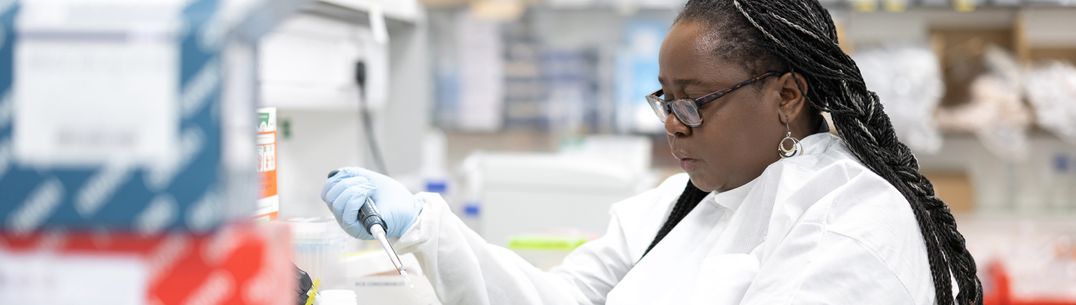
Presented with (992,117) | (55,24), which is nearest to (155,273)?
(55,24)

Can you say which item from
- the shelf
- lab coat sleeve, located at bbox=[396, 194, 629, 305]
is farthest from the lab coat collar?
the shelf

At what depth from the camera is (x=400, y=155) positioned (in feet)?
9.75

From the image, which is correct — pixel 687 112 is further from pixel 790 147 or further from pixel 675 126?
pixel 790 147

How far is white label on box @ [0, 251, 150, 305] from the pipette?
655 mm

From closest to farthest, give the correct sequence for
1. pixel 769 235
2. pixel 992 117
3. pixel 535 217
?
pixel 769 235 < pixel 535 217 < pixel 992 117

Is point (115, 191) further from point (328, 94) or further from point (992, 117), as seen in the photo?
point (992, 117)

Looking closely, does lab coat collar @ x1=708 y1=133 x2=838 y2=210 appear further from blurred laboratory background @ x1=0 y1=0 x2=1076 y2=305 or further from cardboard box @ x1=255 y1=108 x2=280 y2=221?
cardboard box @ x1=255 y1=108 x2=280 y2=221

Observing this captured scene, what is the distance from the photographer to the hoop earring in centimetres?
Answer: 148

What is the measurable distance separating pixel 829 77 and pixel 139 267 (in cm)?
108

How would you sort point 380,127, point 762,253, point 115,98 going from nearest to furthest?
1. point 115,98
2. point 762,253
3. point 380,127

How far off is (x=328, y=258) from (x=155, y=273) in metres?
0.85

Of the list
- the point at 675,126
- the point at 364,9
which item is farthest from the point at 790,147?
the point at 364,9

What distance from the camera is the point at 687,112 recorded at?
1462 millimetres

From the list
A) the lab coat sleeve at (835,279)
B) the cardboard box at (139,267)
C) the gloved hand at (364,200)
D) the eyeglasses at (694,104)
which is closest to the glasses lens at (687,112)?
the eyeglasses at (694,104)
